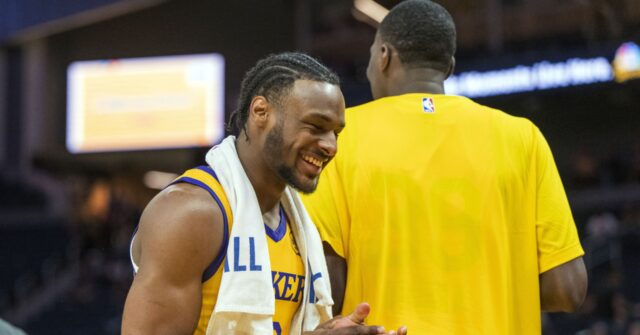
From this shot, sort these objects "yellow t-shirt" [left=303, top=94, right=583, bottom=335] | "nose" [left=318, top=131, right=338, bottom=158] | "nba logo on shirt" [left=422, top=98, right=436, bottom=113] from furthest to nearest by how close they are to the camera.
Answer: "nba logo on shirt" [left=422, top=98, right=436, bottom=113] → "yellow t-shirt" [left=303, top=94, right=583, bottom=335] → "nose" [left=318, top=131, right=338, bottom=158]

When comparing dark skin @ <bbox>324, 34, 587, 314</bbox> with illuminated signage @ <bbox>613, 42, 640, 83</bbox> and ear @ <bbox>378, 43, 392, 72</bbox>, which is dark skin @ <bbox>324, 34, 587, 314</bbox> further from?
illuminated signage @ <bbox>613, 42, 640, 83</bbox>

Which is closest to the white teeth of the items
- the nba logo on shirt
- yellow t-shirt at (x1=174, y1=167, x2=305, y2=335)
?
yellow t-shirt at (x1=174, y1=167, x2=305, y2=335)

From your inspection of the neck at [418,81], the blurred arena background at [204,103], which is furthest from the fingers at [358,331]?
the blurred arena background at [204,103]

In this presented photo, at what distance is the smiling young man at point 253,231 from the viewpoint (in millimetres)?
2301

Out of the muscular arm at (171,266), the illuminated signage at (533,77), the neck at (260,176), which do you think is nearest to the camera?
the muscular arm at (171,266)

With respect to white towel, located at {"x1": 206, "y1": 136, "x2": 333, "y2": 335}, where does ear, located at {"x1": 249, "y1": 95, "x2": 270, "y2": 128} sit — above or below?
above

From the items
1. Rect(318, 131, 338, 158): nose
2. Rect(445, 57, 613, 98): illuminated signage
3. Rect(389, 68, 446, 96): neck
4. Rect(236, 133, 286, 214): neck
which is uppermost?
Rect(445, 57, 613, 98): illuminated signage

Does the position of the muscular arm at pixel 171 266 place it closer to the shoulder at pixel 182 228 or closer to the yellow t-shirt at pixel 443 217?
the shoulder at pixel 182 228

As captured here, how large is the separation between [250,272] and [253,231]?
12 cm

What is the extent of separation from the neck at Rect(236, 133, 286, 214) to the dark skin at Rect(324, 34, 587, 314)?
343 mm

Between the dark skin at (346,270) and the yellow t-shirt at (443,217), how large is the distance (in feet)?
0.10

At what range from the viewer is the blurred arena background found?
1206 centimetres

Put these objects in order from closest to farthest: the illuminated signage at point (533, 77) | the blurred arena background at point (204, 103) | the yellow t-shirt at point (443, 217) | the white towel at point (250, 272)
Answer: 1. the white towel at point (250, 272)
2. the yellow t-shirt at point (443, 217)
3. the illuminated signage at point (533, 77)
4. the blurred arena background at point (204, 103)

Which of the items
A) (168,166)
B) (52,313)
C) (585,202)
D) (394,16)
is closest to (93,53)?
(168,166)
